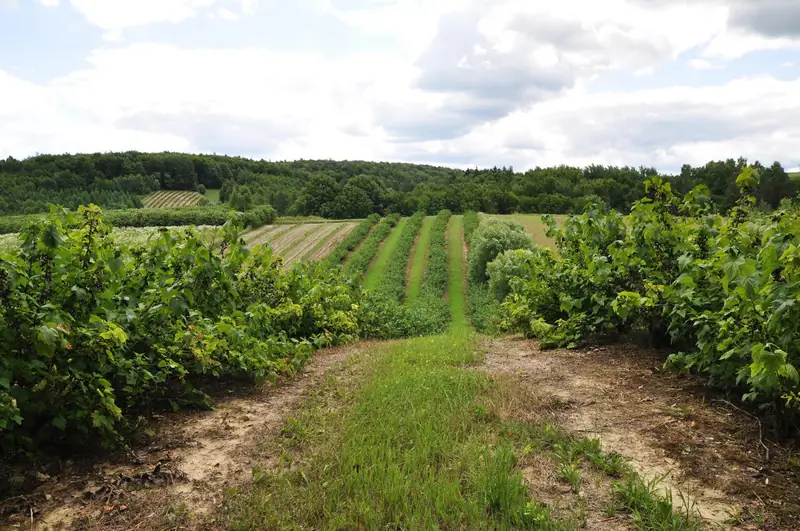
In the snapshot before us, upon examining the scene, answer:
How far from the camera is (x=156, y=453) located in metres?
4.56

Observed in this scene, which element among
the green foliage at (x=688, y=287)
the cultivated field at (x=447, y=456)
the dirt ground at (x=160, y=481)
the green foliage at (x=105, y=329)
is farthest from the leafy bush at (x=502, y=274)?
the dirt ground at (x=160, y=481)

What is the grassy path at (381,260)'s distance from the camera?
49.3 metres

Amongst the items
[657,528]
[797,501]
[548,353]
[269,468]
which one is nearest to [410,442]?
[269,468]

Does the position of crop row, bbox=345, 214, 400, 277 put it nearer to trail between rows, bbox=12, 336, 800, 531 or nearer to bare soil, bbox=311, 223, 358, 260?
bare soil, bbox=311, 223, 358, 260

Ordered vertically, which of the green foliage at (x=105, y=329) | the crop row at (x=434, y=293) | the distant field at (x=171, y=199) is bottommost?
the crop row at (x=434, y=293)

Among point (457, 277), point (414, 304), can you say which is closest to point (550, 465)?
point (414, 304)

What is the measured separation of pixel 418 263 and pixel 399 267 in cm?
353

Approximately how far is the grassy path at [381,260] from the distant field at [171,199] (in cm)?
6239

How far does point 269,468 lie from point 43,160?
138 meters

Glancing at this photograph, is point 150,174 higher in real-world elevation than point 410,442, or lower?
higher

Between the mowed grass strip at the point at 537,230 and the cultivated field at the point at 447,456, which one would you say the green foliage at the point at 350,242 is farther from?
the cultivated field at the point at 447,456

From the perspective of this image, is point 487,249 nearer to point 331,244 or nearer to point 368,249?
point 368,249

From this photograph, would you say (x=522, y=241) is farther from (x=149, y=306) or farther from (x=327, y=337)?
(x=149, y=306)

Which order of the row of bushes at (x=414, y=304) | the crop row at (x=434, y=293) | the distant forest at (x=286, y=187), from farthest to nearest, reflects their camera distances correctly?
the distant forest at (x=286, y=187) < the crop row at (x=434, y=293) < the row of bushes at (x=414, y=304)
